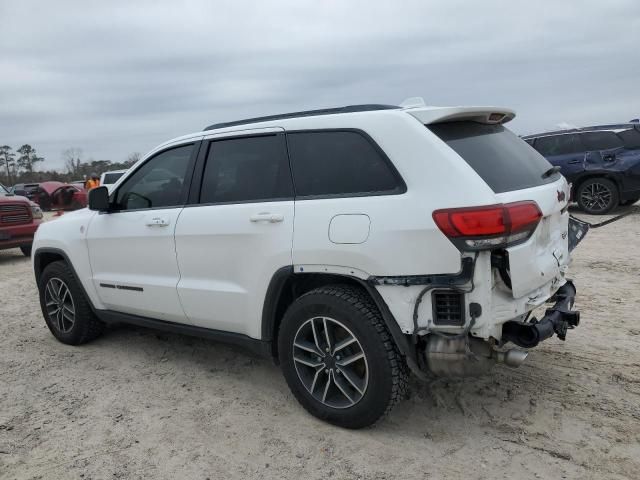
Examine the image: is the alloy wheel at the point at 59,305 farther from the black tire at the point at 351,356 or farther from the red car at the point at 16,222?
the red car at the point at 16,222

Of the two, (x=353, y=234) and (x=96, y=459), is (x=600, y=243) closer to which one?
(x=353, y=234)

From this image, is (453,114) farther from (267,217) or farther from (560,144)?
(560,144)

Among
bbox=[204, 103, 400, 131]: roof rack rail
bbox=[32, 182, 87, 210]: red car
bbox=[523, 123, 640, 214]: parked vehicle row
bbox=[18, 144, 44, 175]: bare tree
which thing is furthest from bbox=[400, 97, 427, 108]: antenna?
bbox=[18, 144, 44, 175]: bare tree

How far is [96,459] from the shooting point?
3.12m

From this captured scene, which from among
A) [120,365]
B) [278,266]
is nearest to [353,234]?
[278,266]

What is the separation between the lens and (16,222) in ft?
35.6

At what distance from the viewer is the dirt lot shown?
2.92m

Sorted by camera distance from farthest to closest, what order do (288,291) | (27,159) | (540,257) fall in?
1. (27,159)
2. (288,291)
3. (540,257)

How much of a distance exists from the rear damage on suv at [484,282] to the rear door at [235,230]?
0.81 meters

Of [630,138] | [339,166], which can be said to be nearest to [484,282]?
[339,166]

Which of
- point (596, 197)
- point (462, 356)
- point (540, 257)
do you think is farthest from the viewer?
point (596, 197)

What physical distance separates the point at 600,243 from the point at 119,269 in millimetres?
7245

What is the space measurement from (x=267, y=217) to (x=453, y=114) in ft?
4.17

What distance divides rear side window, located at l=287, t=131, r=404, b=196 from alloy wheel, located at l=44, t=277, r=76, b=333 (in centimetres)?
285
